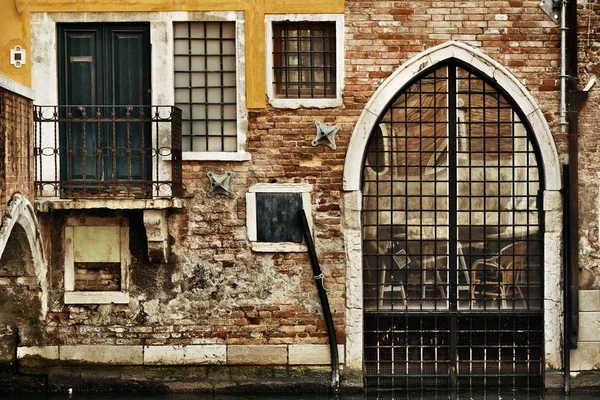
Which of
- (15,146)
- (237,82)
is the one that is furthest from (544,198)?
(15,146)

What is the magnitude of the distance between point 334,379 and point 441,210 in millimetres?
2020

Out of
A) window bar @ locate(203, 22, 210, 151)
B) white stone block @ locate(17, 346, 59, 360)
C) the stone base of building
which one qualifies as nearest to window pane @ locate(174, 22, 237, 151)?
window bar @ locate(203, 22, 210, 151)

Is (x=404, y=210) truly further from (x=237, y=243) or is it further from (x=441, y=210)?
(x=237, y=243)

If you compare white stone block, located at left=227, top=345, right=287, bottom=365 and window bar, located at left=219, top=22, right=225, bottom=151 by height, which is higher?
window bar, located at left=219, top=22, right=225, bottom=151

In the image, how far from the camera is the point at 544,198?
1184 cm

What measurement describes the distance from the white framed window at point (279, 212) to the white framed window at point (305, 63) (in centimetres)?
85

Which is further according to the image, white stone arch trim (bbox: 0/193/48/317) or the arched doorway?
the arched doorway

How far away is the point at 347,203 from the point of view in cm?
1184

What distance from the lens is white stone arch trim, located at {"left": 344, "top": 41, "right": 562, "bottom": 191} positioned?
11.7m

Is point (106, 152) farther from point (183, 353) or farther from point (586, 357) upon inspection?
point (586, 357)

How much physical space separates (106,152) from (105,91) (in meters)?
0.61

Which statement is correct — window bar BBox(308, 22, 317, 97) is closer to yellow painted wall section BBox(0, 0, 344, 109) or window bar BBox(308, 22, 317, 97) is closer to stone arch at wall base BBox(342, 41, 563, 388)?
yellow painted wall section BBox(0, 0, 344, 109)

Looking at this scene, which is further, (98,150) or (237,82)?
(237,82)

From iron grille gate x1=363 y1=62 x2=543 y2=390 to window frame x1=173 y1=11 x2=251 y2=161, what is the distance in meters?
1.30
